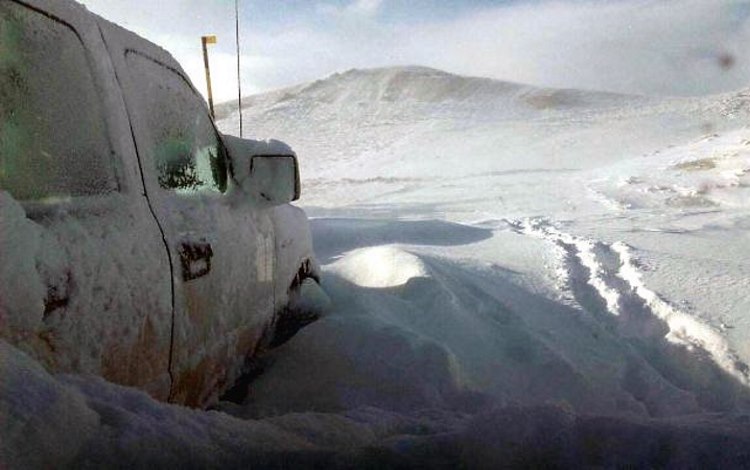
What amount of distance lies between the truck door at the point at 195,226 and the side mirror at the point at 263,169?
0.22 feet

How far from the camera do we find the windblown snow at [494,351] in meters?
1.26

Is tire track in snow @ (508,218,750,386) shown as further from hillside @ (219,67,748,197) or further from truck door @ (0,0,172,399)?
hillside @ (219,67,748,197)

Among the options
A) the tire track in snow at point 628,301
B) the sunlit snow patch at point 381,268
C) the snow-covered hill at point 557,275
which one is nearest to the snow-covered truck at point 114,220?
the snow-covered hill at point 557,275

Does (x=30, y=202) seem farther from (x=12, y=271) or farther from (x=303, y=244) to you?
(x=303, y=244)

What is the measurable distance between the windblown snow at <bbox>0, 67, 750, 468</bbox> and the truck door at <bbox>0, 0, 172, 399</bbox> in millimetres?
120

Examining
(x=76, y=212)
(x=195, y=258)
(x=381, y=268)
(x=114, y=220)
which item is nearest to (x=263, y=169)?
(x=195, y=258)

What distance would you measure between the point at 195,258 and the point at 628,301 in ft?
13.4

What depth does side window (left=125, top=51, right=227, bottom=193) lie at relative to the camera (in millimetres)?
2408

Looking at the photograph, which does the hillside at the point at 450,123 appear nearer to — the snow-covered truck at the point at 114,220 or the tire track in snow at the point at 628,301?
the tire track in snow at the point at 628,301

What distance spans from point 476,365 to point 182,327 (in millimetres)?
2219

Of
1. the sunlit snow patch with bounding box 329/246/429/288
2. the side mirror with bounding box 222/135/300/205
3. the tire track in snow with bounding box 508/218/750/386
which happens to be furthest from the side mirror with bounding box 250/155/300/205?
the tire track in snow with bounding box 508/218/750/386

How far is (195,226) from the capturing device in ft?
7.81

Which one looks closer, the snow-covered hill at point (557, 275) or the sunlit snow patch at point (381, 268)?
the snow-covered hill at point (557, 275)

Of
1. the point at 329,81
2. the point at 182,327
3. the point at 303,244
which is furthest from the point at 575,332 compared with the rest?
the point at 329,81
